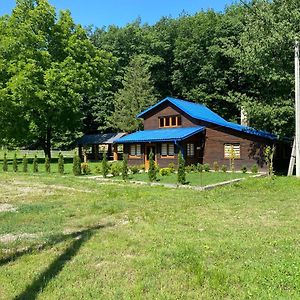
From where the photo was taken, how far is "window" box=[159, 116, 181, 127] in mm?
29231

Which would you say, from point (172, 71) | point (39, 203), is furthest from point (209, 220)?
point (172, 71)

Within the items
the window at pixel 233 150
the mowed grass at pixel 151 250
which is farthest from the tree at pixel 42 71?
the mowed grass at pixel 151 250

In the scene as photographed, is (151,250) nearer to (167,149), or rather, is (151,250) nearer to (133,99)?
(167,149)

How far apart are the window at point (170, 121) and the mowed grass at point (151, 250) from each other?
1802 centimetres

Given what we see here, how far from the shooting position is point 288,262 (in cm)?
538

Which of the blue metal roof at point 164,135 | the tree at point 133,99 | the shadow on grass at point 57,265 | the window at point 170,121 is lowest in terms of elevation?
the shadow on grass at point 57,265

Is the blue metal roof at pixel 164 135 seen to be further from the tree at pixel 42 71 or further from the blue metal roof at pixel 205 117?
the tree at pixel 42 71

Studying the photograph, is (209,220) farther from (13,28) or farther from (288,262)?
(13,28)

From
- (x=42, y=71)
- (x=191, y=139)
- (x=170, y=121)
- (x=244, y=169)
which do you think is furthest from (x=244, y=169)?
(x=42, y=71)

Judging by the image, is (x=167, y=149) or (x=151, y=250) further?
(x=167, y=149)

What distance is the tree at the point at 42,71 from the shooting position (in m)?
32.9

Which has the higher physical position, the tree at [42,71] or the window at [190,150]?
the tree at [42,71]

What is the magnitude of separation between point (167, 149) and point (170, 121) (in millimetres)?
3413

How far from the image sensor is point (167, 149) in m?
27.4
